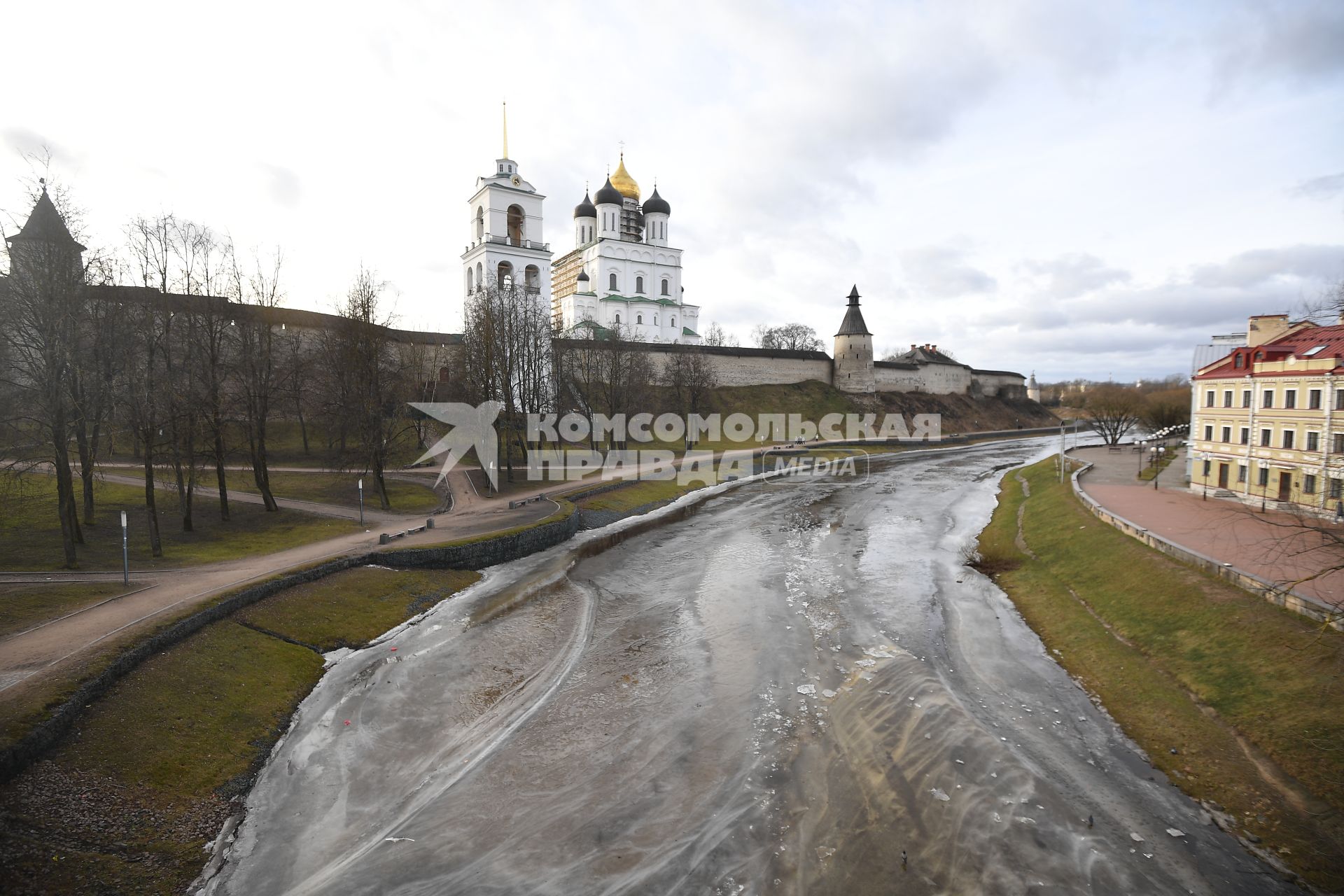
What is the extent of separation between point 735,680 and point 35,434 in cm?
1871

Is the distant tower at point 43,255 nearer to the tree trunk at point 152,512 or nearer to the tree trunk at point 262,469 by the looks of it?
the tree trunk at point 152,512

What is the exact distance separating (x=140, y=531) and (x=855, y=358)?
6523 cm

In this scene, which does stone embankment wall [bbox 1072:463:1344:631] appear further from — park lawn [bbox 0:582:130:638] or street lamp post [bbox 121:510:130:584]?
street lamp post [bbox 121:510:130:584]

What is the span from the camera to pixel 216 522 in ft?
70.2

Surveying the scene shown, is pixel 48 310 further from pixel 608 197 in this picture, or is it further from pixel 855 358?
pixel 855 358

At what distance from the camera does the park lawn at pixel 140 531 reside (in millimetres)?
16328

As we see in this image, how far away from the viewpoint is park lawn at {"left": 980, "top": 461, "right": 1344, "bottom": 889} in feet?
28.3

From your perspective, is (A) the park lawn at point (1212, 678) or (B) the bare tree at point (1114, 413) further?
(B) the bare tree at point (1114, 413)

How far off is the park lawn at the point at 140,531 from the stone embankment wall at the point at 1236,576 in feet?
74.5

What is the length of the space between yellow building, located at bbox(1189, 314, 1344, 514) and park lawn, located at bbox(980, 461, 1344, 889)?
7.49 m

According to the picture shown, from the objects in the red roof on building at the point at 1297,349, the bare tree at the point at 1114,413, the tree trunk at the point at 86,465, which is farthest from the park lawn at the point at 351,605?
the bare tree at the point at 1114,413

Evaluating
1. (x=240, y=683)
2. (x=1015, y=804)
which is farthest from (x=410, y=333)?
(x=1015, y=804)

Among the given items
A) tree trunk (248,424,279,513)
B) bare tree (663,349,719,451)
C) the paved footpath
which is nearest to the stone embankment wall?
the paved footpath

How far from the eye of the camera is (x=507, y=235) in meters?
47.4
